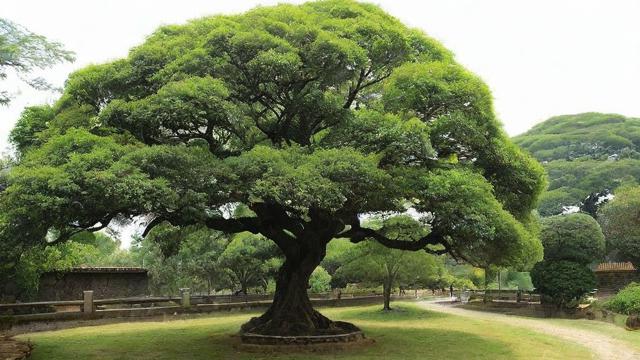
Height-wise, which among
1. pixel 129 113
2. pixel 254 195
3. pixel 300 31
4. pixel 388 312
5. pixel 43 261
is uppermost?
pixel 300 31

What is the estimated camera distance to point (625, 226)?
31.4m

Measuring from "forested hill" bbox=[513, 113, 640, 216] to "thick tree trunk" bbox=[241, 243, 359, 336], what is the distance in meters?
32.6

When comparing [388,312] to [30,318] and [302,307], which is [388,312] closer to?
[302,307]

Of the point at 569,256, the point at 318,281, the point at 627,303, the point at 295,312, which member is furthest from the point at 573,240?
the point at 318,281

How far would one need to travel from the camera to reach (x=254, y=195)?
494 inches

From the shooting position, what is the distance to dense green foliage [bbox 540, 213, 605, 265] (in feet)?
84.5

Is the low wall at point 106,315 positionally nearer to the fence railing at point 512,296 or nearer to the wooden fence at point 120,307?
the wooden fence at point 120,307

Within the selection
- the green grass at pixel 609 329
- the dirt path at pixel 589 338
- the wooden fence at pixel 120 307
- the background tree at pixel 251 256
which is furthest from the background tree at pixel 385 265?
the green grass at pixel 609 329

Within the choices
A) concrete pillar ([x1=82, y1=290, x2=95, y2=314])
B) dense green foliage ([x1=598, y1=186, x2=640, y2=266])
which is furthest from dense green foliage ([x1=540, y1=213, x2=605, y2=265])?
concrete pillar ([x1=82, y1=290, x2=95, y2=314])

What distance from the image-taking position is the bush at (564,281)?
83.2 feet

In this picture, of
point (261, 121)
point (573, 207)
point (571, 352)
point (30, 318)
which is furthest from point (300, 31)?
point (573, 207)

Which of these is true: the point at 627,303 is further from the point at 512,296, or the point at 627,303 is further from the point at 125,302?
the point at 125,302

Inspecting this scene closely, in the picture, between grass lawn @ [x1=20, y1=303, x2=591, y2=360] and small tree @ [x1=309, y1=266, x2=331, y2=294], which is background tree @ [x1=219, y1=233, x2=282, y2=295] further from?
grass lawn @ [x1=20, y1=303, x2=591, y2=360]

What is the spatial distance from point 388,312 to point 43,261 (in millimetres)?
16420
